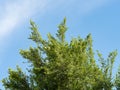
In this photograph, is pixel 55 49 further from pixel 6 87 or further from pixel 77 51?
pixel 6 87

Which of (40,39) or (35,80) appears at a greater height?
(40,39)

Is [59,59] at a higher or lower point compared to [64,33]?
lower

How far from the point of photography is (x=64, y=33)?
1964 centimetres

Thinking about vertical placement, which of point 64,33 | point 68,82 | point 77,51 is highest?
point 64,33

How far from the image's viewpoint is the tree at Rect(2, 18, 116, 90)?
690 inches

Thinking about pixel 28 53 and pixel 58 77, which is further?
pixel 28 53

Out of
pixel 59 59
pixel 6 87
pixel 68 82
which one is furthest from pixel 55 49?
pixel 6 87

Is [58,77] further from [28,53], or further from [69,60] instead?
[28,53]

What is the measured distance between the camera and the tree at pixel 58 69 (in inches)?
690

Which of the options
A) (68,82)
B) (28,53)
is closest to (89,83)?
(68,82)

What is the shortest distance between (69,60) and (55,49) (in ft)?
3.47

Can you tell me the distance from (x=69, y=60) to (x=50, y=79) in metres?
1.50

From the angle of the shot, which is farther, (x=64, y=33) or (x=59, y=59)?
(x=64, y=33)

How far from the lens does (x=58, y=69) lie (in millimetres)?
17500
